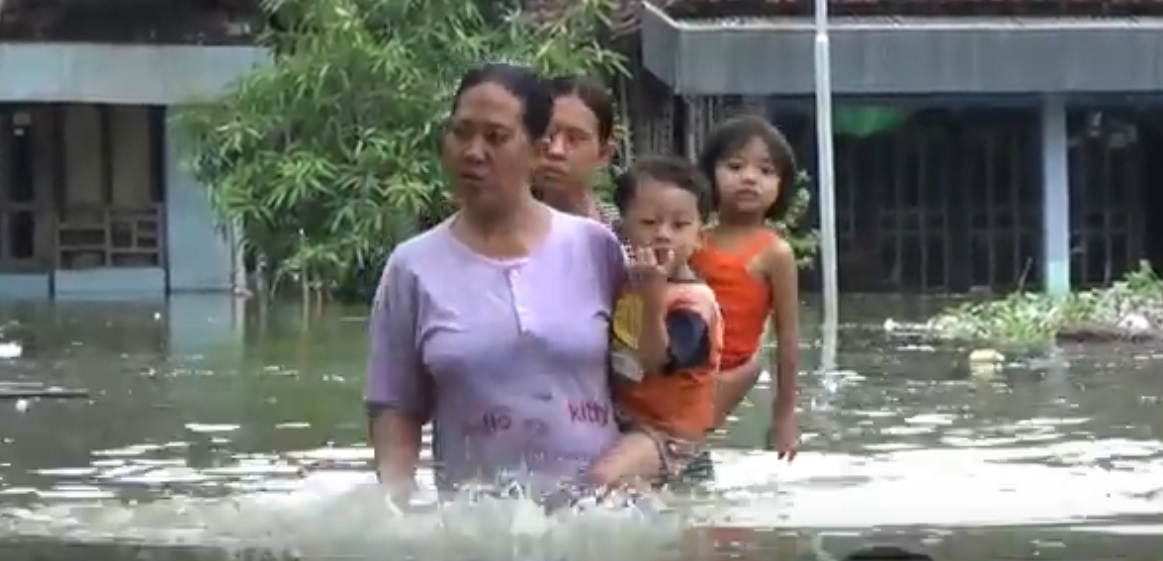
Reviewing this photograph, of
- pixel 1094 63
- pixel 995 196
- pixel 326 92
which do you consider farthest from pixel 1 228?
pixel 1094 63

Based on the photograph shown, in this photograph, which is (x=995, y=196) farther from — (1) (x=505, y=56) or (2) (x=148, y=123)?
(2) (x=148, y=123)

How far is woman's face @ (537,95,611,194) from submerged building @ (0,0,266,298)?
75.0ft

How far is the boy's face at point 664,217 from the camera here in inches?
261

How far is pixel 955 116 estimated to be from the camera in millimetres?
29438

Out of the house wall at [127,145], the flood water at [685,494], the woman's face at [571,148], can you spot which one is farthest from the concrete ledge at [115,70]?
the woman's face at [571,148]

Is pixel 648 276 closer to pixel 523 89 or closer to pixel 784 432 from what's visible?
pixel 523 89

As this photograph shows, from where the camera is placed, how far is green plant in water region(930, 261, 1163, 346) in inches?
724

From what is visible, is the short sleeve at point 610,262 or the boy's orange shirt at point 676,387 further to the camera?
the boy's orange shirt at point 676,387

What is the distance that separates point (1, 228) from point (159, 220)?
1.92 meters

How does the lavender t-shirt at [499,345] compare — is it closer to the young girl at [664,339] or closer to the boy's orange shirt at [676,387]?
the young girl at [664,339]

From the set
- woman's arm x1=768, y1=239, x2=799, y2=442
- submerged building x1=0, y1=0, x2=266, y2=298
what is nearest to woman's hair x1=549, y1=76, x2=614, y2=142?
woman's arm x1=768, y1=239, x2=799, y2=442

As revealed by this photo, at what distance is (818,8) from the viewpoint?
2300cm

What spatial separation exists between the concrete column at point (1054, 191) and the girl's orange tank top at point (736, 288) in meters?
19.7

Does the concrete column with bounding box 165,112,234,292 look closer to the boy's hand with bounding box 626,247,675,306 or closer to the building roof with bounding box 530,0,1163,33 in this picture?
the building roof with bounding box 530,0,1163,33
